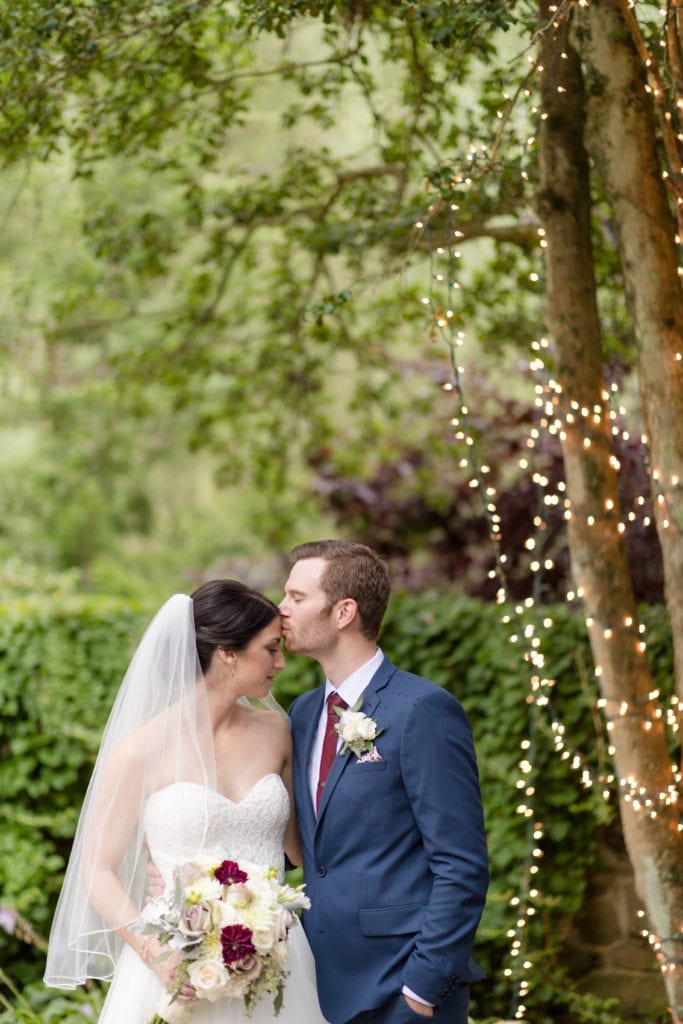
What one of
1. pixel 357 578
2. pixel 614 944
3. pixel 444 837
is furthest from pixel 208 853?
pixel 614 944

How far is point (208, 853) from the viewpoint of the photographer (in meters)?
3.06

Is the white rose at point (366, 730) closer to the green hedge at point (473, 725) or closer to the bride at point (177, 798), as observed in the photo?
the bride at point (177, 798)

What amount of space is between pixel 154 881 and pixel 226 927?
0.49 meters

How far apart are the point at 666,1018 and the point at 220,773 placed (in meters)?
2.69

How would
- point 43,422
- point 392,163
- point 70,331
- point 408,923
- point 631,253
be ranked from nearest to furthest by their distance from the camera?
point 408,923 < point 631,253 < point 392,163 < point 70,331 < point 43,422

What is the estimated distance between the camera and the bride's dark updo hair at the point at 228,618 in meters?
3.19

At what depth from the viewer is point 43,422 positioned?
12094 mm

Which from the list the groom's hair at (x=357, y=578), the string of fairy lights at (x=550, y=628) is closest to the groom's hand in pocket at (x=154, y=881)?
the groom's hair at (x=357, y=578)

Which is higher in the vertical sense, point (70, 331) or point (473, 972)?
point (70, 331)

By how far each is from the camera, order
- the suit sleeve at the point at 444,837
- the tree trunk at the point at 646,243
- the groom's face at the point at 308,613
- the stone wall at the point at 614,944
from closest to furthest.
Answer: the suit sleeve at the point at 444,837 < the groom's face at the point at 308,613 < the tree trunk at the point at 646,243 < the stone wall at the point at 614,944

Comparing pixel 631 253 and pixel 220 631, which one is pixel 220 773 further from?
pixel 631 253

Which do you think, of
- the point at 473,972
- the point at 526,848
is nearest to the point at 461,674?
the point at 526,848

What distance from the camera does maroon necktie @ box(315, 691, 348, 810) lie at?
314cm

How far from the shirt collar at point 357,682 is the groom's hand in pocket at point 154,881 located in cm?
65
